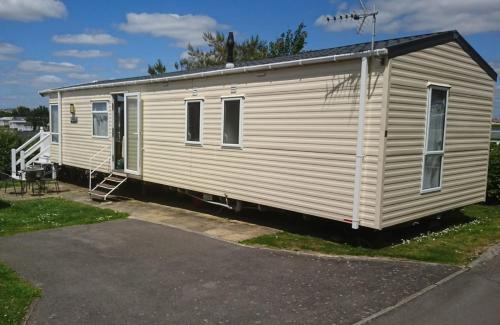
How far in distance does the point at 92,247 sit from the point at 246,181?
307 centimetres

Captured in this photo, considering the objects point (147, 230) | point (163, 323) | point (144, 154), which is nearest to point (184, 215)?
point (147, 230)

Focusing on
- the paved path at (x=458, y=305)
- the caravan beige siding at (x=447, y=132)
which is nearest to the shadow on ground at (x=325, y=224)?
the caravan beige siding at (x=447, y=132)

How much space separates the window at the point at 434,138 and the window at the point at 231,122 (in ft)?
11.3

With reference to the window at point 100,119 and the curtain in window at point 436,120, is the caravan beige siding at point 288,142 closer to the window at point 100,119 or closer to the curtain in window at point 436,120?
the curtain in window at point 436,120

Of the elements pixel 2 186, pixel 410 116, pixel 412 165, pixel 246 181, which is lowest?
pixel 2 186

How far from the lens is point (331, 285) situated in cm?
557

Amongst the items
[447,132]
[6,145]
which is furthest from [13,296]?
[6,145]

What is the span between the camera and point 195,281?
5719 millimetres

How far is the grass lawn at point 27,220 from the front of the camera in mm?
4867

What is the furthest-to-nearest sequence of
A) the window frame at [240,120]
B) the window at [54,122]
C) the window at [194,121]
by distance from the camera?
1. the window at [54,122]
2. the window at [194,121]
3. the window frame at [240,120]

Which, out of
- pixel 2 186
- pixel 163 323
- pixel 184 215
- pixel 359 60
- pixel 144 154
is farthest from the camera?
pixel 2 186

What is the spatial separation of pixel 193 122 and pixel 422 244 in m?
5.42

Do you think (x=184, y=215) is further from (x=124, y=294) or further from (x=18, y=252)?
(x=124, y=294)

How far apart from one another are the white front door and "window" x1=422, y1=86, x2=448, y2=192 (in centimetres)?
705
